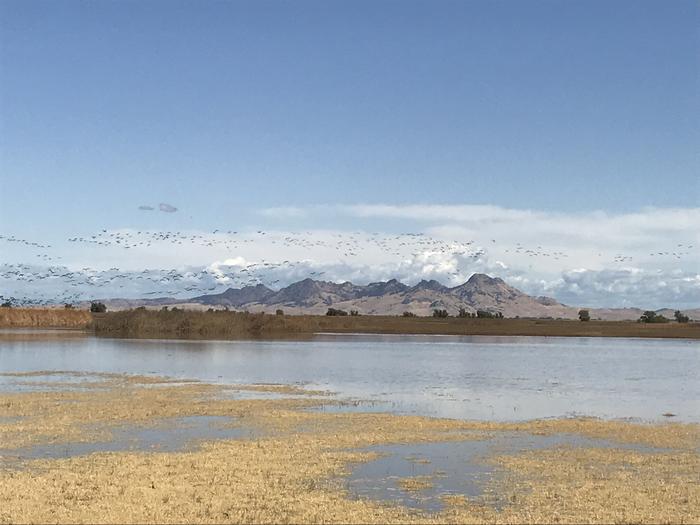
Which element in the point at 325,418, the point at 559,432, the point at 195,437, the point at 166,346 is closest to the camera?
the point at 195,437

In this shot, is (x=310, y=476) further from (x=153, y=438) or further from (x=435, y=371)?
(x=435, y=371)

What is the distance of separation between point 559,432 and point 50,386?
2650cm

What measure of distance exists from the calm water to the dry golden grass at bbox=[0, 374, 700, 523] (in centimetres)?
597

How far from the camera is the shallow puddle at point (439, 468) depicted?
63.9 ft

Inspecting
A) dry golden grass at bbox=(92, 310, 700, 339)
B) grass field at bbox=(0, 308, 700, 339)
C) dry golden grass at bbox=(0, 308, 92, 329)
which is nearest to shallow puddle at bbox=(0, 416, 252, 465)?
grass field at bbox=(0, 308, 700, 339)

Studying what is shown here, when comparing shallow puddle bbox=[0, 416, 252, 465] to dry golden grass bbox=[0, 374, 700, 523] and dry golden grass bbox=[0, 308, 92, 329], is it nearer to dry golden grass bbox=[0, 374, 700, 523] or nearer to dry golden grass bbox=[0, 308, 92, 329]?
dry golden grass bbox=[0, 374, 700, 523]

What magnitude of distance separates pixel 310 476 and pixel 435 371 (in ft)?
121

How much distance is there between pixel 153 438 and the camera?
2742cm

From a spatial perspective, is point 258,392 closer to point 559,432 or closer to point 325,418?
point 325,418

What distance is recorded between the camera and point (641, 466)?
925 inches

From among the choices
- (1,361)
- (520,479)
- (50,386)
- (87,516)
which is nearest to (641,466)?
(520,479)

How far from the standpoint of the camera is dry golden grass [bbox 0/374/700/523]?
57.8 feet

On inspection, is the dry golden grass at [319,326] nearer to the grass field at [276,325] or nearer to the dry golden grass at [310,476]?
the grass field at [276,325]

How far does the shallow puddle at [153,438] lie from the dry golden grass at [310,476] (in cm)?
76
